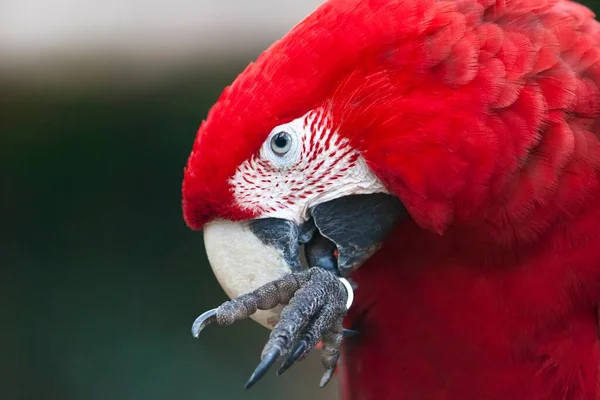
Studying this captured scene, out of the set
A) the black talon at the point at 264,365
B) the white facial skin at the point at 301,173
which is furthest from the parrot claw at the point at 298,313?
the white facial skin at the point at 301,173

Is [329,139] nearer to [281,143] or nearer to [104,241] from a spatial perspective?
[281,143]

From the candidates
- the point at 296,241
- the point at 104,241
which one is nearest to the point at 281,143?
the point at 296,241

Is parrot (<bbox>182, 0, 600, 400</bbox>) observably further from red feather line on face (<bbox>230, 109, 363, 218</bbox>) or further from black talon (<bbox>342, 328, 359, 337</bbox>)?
black talon (<bbox>342, 328, 359, 337</bbox>)

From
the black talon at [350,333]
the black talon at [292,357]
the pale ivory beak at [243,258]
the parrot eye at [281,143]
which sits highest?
the parrot eye at [281,143]

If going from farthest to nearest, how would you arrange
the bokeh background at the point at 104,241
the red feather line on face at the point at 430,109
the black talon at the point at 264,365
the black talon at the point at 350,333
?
1. the bokeh background at the point at 104,241
2. the black talon at the point at 350,333
3. the red feather line on face at the point at 430,109
4. the black talon at the point at 264,365

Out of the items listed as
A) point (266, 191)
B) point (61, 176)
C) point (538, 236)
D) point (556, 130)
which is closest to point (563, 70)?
point (556, 130)

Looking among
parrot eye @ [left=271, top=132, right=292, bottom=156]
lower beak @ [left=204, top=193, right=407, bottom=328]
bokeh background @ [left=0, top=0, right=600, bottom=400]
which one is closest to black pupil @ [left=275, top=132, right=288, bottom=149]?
parrot eye @ [left=271, top=132, right=292, bottom=156]

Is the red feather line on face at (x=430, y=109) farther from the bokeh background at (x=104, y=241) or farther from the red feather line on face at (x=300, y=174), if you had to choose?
the bokeh background at (x=104, y=241)
